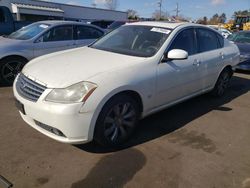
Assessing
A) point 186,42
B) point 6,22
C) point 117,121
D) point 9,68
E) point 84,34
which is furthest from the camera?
point 6,22

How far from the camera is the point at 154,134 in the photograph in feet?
13.5

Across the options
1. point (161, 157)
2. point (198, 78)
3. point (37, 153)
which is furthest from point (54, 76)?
point (198, 78)

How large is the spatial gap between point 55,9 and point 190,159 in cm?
3381

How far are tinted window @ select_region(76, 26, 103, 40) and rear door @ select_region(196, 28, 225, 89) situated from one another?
3654 mm

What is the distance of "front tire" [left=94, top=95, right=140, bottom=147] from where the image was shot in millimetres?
3307

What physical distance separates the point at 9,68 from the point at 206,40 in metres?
4.39

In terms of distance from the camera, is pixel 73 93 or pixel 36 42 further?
pixel 36 42

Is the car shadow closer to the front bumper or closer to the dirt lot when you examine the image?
the dirt lot

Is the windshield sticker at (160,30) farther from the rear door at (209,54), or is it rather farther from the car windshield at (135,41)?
the rear door at (209,54)

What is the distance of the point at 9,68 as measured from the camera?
6.36m

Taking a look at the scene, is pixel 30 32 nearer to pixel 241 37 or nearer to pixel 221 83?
pixel 221 83

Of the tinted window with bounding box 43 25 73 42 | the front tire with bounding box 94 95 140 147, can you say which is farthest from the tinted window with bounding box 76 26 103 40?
the front tire with bounding box 94 95 140 147

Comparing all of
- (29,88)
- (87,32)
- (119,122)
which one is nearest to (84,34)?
(87,32)

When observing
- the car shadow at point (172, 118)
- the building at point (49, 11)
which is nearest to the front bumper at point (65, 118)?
the car shadow at point (172, 118)
